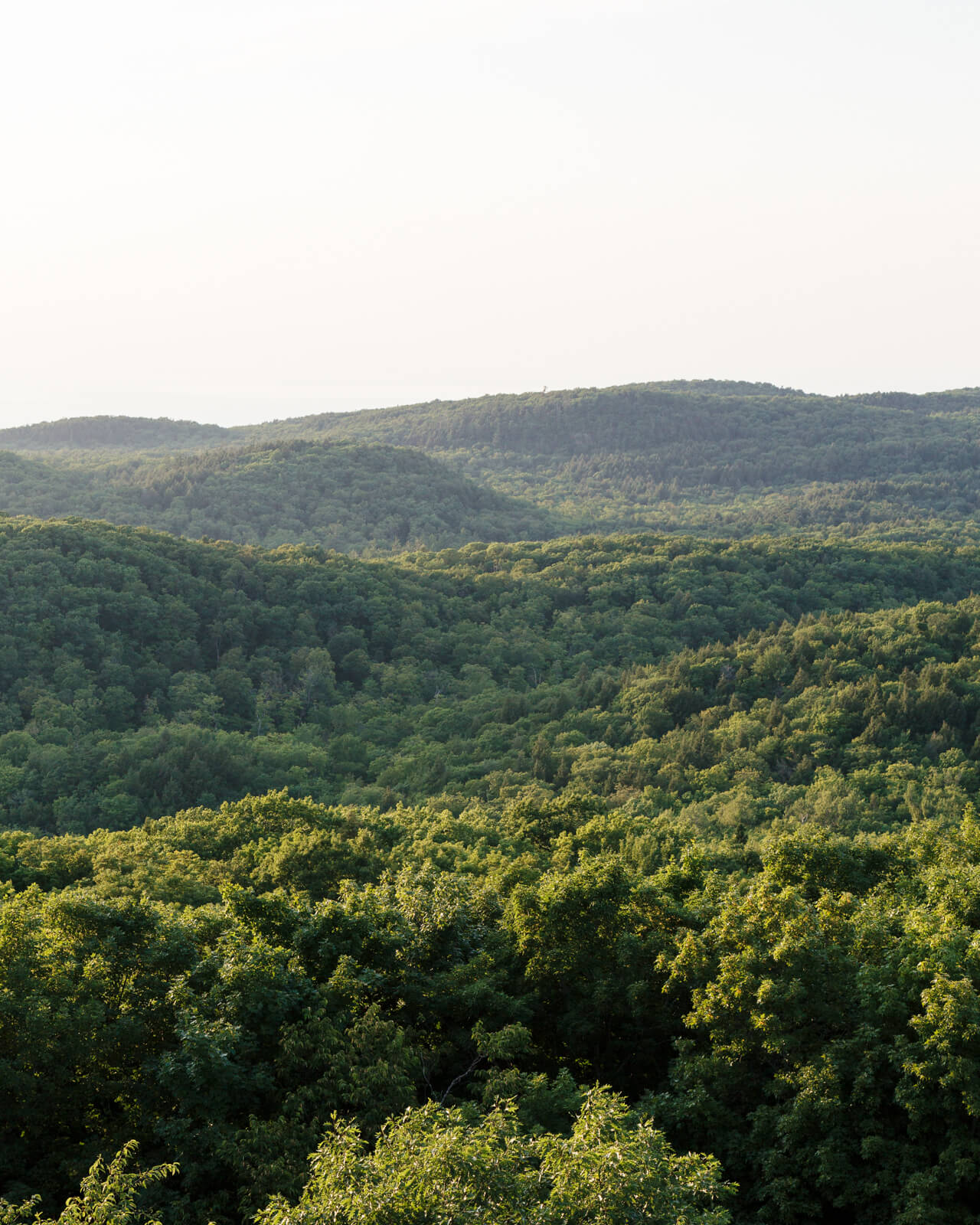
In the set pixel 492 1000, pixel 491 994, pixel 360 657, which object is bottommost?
pixel 360 657

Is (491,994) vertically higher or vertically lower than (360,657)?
higher

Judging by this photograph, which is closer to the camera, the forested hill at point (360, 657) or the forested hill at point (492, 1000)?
the forested hill at point (492, 1000)

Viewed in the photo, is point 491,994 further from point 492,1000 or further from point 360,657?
point 360,657

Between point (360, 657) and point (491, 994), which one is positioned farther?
point (360, 657)

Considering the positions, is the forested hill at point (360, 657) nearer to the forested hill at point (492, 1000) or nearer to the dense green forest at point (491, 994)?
the dense green forest at point (491, 994)

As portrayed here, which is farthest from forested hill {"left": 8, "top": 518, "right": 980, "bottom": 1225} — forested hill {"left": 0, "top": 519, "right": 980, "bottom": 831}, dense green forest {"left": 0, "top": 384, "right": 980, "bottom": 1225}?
forested hill {"left": 0, "top": 519, "right": 980, "bottom": 831}

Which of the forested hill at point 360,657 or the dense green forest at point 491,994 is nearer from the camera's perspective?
the dense green forest at point 491,994

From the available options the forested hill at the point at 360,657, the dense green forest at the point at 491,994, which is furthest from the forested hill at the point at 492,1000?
the forested hill at the point at 360,657

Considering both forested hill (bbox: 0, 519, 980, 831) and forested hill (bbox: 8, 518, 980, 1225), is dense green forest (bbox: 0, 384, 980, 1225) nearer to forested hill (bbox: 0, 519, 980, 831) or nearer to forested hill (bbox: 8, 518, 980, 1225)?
forested hill (bbox: 8, 518, 980, 1225)

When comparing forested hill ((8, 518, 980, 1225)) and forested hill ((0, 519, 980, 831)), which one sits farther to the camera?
forested hill ((0, 519, 980, 831))

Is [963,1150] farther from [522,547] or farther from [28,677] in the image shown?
[522,547]

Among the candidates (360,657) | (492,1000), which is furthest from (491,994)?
(360,657)

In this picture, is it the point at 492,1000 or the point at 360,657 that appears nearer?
the point at 492,1000

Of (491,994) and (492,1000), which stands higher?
(491,994)
